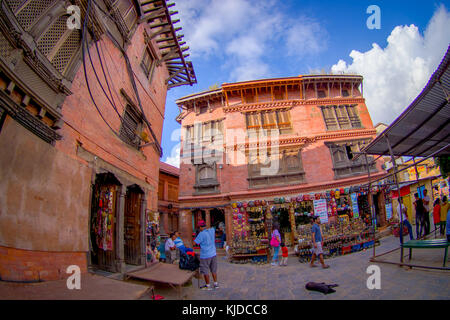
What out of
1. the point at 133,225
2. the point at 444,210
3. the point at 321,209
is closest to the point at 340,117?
the point at 321,209

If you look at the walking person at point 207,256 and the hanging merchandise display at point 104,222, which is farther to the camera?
the hanging merchandise display at point 104,222

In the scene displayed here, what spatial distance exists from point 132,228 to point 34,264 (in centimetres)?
421

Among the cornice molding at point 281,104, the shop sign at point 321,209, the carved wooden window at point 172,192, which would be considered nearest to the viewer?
the shop sign at point 321,209

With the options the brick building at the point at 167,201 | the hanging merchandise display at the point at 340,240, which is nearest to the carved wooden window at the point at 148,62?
the brick building at the point at 167,201

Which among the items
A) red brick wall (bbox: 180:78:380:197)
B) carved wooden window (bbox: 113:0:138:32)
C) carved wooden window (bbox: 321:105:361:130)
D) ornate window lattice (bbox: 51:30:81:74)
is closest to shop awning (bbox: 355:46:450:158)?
red brick wall (bbox: 180:78:380:197)

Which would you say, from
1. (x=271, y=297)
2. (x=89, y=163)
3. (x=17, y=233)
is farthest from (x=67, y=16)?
(x=271, y=297)

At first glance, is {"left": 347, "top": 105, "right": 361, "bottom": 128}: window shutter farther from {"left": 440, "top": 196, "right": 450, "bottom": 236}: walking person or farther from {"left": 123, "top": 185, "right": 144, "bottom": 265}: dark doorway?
{"left": 123, "top": 185, "right": 144, "bottom": 265}: dark doorway

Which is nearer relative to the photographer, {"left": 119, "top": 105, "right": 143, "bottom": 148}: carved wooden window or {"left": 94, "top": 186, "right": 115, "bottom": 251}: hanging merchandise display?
{"left": 94, "top": 186, "right": 115, "bottom": 251}: hanging merchandise display

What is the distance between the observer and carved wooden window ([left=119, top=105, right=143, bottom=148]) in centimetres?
696

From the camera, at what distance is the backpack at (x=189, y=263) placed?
6394mm

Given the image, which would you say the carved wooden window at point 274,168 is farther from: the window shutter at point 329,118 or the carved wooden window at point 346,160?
the window shutter at point 329,118

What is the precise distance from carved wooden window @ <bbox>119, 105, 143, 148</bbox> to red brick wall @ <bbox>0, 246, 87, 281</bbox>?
396 centimetres

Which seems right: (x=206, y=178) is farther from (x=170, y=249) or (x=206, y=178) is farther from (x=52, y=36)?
(x=52, y=36)

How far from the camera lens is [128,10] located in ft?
25.5
